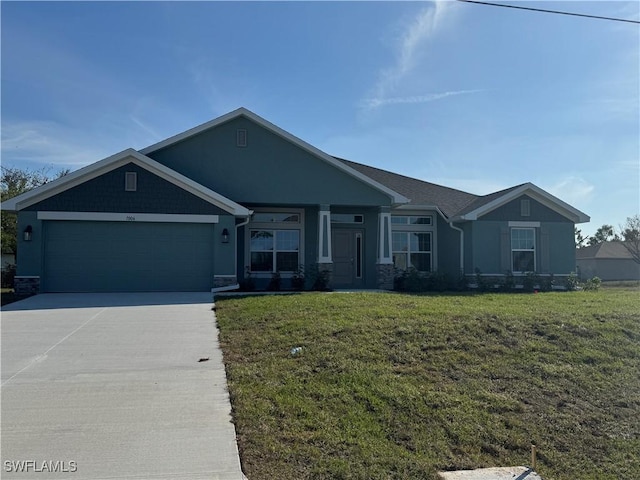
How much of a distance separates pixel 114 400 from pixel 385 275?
1219 cm

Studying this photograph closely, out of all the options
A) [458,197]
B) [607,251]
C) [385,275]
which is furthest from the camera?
[607,251]

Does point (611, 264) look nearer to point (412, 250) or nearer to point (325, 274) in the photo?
point (412, 250)

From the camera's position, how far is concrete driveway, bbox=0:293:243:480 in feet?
13.5

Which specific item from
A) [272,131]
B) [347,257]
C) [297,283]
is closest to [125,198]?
[272,131]

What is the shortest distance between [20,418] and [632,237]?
173ft

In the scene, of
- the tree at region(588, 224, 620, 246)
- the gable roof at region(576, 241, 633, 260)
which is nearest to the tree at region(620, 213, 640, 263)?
the gable roof at region(576, 241, 633, 260)

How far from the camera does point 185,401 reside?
5445 mm

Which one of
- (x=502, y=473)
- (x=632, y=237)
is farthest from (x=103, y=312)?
(x=632, y=237)

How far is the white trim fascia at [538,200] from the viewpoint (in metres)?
17.2

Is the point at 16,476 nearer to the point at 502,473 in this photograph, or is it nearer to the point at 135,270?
the point at 502,473

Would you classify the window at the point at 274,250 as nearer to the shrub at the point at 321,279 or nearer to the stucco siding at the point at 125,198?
the shrub at the point at 321,279

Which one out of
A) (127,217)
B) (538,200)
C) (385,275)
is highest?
(538,200)

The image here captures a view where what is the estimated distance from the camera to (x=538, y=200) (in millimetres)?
17797

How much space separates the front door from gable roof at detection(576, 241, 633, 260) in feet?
108
